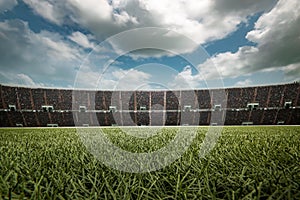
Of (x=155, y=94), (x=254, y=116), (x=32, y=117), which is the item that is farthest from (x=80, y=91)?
(x=254, y=116)

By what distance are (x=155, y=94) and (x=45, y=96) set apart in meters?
14.3

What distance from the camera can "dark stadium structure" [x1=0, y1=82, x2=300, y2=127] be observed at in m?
22.5

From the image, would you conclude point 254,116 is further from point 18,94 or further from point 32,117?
point 18,94

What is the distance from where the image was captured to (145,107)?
2717 centimetres

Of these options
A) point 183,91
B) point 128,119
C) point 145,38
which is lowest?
point 128,119

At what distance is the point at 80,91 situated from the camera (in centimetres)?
2617

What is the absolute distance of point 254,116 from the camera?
77.4 ft

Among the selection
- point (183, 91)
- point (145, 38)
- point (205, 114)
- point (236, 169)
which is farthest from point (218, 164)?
point (183, 91)

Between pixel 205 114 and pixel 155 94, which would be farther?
pixel 155 94

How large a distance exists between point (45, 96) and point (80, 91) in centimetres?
418

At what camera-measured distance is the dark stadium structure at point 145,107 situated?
22.5 m

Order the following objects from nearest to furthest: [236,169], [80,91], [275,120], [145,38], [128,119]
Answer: [236,169] < [145,38] < [275,120] < [80,91] < [128,119]

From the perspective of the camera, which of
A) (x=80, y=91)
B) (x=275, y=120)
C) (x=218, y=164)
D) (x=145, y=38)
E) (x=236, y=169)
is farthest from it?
(x=80, y=91)

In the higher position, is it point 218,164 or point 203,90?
point 203,90
